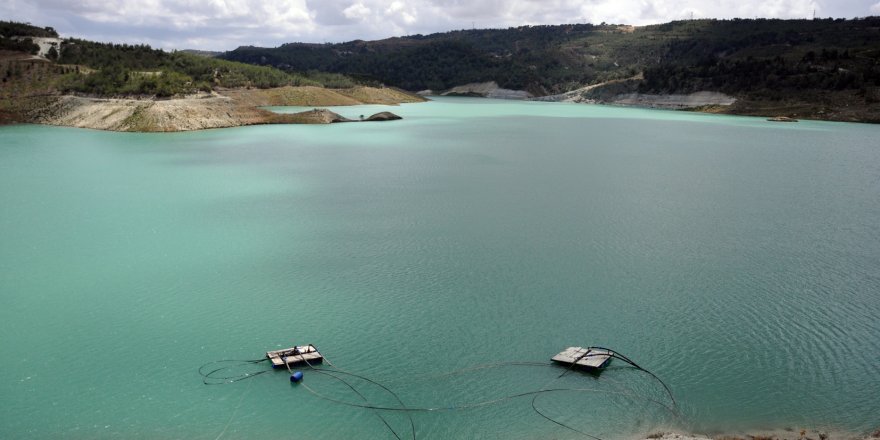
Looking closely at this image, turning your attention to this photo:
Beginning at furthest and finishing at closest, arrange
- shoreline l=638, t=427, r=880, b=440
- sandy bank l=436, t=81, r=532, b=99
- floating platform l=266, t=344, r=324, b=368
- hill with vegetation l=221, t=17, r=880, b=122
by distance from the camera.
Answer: sandy bank l=436, t=81, r=532, b=99
hill with vegetation l=221, t=17, r=880, b=122
floating platform l=266, t=344, r=324, b=368
shoreline l=638, t=427, r=880, b=440

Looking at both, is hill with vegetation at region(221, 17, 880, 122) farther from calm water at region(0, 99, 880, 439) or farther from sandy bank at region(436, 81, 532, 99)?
calm water at region(0, 99, 880, 439)

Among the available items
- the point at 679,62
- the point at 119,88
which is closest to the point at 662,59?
the point at 679,62

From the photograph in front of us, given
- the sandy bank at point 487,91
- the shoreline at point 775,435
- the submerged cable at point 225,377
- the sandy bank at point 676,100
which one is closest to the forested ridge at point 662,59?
the sandy bank at point 676,100

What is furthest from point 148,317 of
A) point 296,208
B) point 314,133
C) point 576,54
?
point 576,54

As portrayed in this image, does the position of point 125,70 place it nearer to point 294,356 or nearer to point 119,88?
point 119,88

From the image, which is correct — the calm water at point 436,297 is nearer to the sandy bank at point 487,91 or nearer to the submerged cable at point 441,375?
the submerged cable at point 441,375

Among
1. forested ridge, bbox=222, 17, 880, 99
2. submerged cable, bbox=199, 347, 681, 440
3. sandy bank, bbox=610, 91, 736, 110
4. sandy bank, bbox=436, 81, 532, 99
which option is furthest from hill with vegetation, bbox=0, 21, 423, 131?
sandy bank, bbox=436, 81, 532, 99
